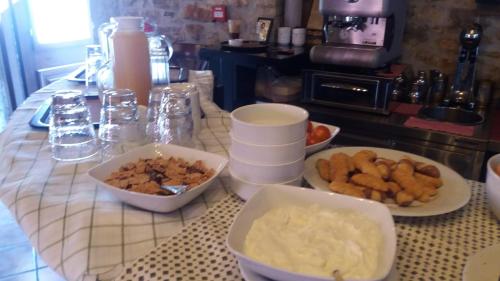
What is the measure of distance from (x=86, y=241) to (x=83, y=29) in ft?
11.2

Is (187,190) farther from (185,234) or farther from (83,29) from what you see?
(83,29)

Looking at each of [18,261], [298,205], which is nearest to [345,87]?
[298,205]

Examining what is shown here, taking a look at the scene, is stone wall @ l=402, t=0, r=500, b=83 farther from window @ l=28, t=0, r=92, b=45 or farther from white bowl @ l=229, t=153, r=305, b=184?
window @ l=28, t=0, r=92, b=45

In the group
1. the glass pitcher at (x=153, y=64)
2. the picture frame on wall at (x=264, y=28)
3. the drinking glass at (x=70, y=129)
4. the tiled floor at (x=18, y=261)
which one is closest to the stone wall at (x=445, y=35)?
the picture frame on wall at (x=264, y=28)

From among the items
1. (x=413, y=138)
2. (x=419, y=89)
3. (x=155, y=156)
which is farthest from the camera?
(x=419, y=89)

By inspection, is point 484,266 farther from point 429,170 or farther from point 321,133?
point 321,133

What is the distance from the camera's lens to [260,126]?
2.24ft

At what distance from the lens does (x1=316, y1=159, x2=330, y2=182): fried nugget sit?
78 cm

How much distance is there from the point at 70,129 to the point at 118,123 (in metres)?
0.12

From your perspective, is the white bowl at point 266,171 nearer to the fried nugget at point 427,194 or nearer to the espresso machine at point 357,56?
the fried nugget at point 427,194

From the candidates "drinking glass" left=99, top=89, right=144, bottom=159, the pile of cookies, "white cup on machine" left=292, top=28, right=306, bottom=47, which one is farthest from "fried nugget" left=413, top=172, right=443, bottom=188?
"white cup on machine" left=292, top=28, right=306, bottom=47

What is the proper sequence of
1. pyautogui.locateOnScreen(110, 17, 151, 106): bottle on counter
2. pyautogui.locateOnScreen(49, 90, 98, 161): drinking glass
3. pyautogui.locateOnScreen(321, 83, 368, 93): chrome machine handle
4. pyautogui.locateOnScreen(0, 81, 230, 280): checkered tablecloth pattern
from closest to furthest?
pyautogui.locateOnScreen(0, 81, 230, 280): checkered tablecloth pattern
pyautogui.locateOnScreen(49, 90, 98, 161): drinking glass
pyautogui.locateOnScreen(110, 17, 151, 106): bottle on counter
pyautogui.locateOnScreen(321, 83, 368, 93): chrome machine handle

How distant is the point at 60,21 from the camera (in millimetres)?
3375

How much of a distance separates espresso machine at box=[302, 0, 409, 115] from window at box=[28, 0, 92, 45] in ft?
7.86
